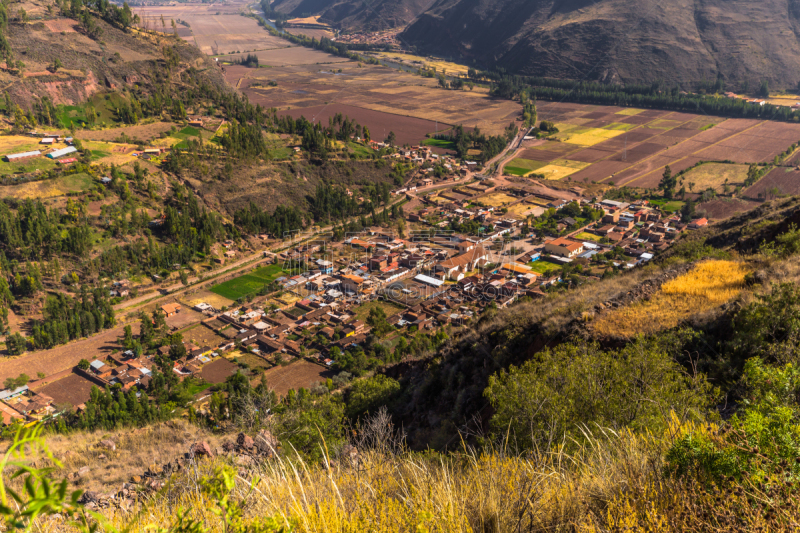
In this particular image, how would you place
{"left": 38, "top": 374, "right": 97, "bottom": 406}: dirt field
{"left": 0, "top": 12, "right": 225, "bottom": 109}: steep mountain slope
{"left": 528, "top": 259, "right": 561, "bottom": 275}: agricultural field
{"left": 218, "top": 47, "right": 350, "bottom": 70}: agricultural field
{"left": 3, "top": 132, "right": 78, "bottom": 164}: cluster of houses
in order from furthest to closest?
1. {"left": 218, "top": 47, "right": 350, "bottom": 70}: agricultural field
2. {"left": 0, "top": 12, "right": 225, "bottom": 109}: steep mountain slope
3. {"left": 3, "top": 132, "right": 78, "bottom": 164}: cluster of houses
4. {"left": 528, "top": 259, "right": 561, "bottom": 275}: agricultural field
5. {"left": 38, "top": 374, "right": 97, "bottom": 406}: dirt field

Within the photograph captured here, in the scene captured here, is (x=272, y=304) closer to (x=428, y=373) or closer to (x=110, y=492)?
(x=428, y=373)

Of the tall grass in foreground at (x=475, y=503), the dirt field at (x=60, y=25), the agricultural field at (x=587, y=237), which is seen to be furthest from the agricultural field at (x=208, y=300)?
the dirt field at (x=60, y=25)

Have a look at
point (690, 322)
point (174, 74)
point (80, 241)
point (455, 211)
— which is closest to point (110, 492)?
point (690, 322)

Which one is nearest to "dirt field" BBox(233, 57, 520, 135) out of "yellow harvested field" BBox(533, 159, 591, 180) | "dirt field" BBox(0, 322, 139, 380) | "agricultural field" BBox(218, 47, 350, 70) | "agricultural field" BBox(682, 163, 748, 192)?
"agricultural field" BBox(218, 47, 350, 70)

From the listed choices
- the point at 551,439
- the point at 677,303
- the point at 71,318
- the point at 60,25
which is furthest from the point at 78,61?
the point at 551,439

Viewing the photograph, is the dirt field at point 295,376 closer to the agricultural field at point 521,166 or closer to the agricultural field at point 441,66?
the agricultural field at point 521,166

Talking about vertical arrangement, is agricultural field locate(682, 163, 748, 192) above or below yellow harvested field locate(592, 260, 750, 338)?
below

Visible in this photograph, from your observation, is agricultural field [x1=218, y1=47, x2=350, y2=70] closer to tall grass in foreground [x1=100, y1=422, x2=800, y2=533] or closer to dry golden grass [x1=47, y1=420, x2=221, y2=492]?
dry golden grass [x1=47, y1=420, x2=221, y2=492]
